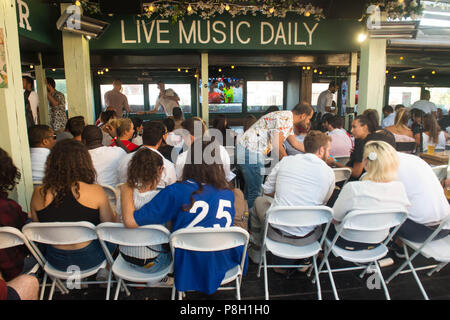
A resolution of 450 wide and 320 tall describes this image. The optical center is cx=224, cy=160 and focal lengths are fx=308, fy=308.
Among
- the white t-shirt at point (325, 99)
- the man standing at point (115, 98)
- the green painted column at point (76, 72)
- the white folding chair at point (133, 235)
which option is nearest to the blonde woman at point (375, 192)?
the white folding chair at point (133, 235)

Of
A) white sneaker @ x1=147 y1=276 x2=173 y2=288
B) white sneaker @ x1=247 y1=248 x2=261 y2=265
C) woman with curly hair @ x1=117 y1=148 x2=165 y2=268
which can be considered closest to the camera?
woman with curly hair @ x1=117 y1=148 x2=165 y2=268

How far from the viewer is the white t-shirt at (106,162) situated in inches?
114

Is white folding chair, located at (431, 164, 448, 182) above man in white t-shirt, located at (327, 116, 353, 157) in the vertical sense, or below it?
below

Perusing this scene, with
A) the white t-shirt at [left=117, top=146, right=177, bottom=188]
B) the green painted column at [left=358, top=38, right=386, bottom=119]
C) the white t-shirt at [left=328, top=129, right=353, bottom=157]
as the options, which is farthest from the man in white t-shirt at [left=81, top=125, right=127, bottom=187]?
the green painted column at [left=358, top=38, right=386, bottom=119]

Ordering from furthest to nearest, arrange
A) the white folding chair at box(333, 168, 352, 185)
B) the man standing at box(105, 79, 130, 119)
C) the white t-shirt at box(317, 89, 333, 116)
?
the white t-shirt at box(317, 89, 333, 116), the man standing at box(105, 79, 130, 119), the white folding chair at box(333, 168, 352, 185)

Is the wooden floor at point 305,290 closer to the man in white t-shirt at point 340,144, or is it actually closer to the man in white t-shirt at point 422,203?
the man in white t-shirt at point 422,203

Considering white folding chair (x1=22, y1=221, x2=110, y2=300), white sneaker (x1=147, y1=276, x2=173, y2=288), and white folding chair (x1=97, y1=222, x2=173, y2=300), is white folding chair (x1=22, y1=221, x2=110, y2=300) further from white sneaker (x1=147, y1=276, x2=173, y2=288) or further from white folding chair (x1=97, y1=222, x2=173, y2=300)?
white sneaker (x1=147, y1=276, x2=173, y2=288)

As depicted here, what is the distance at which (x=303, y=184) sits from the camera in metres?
2.27

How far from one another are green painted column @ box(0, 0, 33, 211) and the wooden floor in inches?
47.8

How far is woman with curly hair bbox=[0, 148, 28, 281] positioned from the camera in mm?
1833

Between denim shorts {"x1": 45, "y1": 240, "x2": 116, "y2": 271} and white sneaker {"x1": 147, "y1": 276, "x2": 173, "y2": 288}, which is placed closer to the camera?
denim shorts {"x1": 45, "y1": 240, "x2": 116, "y2": 271}

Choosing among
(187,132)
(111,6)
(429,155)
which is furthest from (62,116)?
(429,155)

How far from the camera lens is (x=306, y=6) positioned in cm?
530

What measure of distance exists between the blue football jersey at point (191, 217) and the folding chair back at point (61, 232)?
306 millimetres
